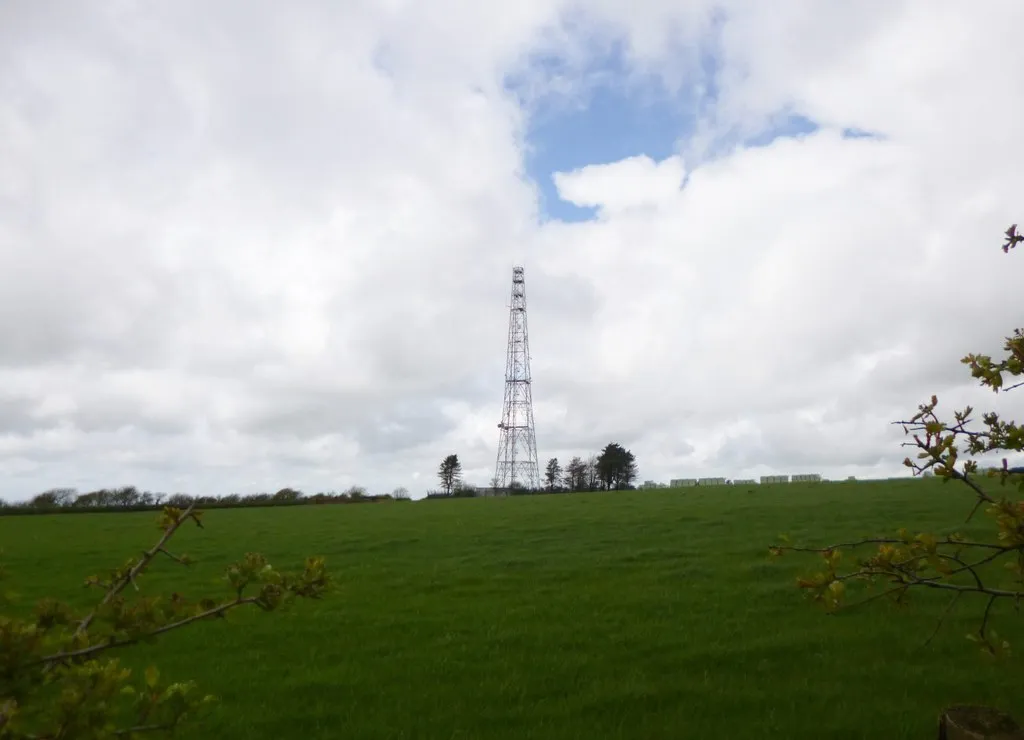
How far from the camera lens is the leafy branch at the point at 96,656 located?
2879mm

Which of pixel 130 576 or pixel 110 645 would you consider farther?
pixel 130 576

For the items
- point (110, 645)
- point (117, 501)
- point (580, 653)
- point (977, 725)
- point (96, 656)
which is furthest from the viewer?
point (117, 501)

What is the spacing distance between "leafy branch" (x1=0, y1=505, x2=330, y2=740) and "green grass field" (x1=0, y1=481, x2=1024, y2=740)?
0.65m

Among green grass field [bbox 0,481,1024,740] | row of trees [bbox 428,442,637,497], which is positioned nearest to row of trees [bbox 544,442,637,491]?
row of trees [bbox 428,442,637,497]

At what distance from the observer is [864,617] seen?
1220 centimetres

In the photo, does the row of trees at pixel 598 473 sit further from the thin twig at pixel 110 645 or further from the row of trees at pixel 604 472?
the thin twig at pixel 110 645

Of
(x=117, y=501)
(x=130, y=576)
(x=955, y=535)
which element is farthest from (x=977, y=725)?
(x=117, y=501)

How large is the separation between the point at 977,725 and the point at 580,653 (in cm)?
596

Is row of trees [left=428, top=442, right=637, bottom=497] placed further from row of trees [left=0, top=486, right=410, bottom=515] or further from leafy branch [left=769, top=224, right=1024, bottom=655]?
leafy branch [left=769, top=224, right=1024, bottom=655]

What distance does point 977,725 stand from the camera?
219 inches

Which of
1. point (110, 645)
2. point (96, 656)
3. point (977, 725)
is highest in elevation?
point (110, 645)

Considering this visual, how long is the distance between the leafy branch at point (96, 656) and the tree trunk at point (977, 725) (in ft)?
16.1

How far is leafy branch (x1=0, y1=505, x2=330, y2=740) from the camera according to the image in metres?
2.88

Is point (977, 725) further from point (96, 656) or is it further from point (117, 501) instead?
point (117, 501)
